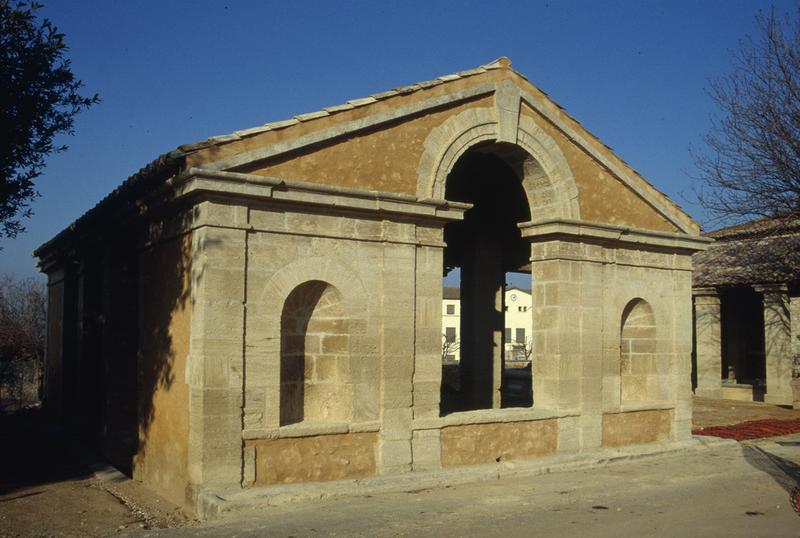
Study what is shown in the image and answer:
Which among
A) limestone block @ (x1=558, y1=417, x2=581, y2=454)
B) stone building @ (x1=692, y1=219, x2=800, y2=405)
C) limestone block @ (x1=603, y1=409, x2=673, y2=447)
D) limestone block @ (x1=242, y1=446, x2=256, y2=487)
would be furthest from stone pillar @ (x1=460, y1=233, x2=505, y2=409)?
stone building @ (x1=692, y1=219, x2=800, y2=405)

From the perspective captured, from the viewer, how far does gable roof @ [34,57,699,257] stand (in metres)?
8.38

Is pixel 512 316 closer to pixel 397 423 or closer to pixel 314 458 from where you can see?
pixel 397 423

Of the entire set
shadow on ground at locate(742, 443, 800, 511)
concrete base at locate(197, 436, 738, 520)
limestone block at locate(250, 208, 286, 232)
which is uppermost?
limestone block at locate(250, 208, 286, 232)

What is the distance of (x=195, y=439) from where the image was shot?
8.16m

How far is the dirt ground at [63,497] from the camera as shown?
8.05m

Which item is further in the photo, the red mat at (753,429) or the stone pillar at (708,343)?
the stone pillar at (708,343)

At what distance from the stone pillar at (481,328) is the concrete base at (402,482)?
3666 millimetres

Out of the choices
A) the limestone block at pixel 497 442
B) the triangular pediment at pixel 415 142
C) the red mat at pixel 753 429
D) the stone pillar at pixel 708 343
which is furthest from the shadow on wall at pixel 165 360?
the stone pillar at pixel 708 343

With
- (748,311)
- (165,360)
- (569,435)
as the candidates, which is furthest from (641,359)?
(748,311)

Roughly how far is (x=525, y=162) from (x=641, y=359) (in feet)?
11.8

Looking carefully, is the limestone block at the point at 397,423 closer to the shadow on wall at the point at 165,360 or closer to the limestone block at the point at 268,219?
the shadow on wall at the point at 165,360

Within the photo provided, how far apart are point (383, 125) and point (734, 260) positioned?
52.0 ft

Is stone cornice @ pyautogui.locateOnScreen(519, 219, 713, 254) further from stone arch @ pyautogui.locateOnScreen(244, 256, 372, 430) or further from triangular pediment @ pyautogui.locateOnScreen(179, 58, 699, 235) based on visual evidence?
stone arch @ pyautogui.locateOnScreen(244, 256, 372, 430)

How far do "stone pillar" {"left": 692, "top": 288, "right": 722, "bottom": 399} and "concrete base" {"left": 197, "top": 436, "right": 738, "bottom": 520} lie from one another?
34.1 ft
